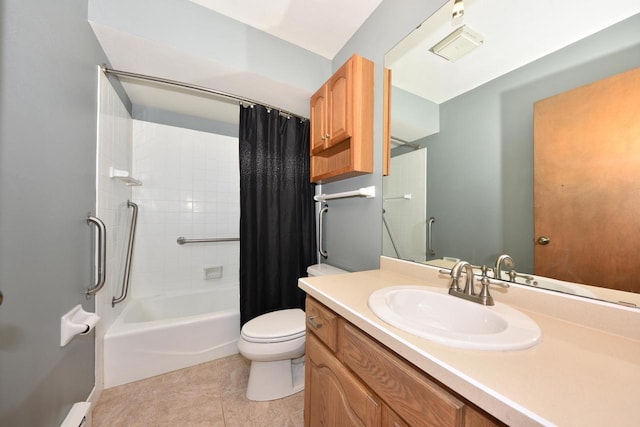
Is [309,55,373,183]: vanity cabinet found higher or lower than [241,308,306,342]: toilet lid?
higher

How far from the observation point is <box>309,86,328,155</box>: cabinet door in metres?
1.57

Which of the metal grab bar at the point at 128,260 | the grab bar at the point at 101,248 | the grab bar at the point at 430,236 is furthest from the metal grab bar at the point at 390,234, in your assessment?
the metal grab bar at the point at 128,260

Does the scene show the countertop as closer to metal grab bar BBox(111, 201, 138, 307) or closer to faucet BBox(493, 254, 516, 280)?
faucet BBox(493, 254, 516, 280)

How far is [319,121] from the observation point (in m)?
1.65

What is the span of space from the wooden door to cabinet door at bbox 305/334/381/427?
2.35ft

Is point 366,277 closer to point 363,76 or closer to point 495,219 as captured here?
point 495,219

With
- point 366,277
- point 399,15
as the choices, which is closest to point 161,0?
point 399,15

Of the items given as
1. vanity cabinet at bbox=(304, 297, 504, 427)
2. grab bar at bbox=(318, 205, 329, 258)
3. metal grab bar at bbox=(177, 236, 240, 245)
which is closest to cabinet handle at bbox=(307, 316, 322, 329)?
vanity cabinet at bbox=(304, 297, 504, 427)

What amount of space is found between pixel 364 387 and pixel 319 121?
1555 millimetres

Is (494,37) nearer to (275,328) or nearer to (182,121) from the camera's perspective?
(275,328)

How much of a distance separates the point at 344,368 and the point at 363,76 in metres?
1.52

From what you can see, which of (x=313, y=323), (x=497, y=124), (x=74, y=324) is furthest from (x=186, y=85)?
(x=497, y=124)

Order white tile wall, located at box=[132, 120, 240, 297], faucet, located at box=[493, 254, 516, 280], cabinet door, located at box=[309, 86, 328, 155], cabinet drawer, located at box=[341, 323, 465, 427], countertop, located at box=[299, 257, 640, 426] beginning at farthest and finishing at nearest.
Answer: white tile wall, located at box=[132, 120, 240, 297], cabinet door, located at box=[309, 86, 328, 155], faucet, located at box=[493, 254, 516, 280], cabinet drawer, located at box=[341, 323, 465, 427], countertop, located at box=[299, 257, 640, 426]

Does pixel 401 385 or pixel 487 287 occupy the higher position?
pixel 487 287
